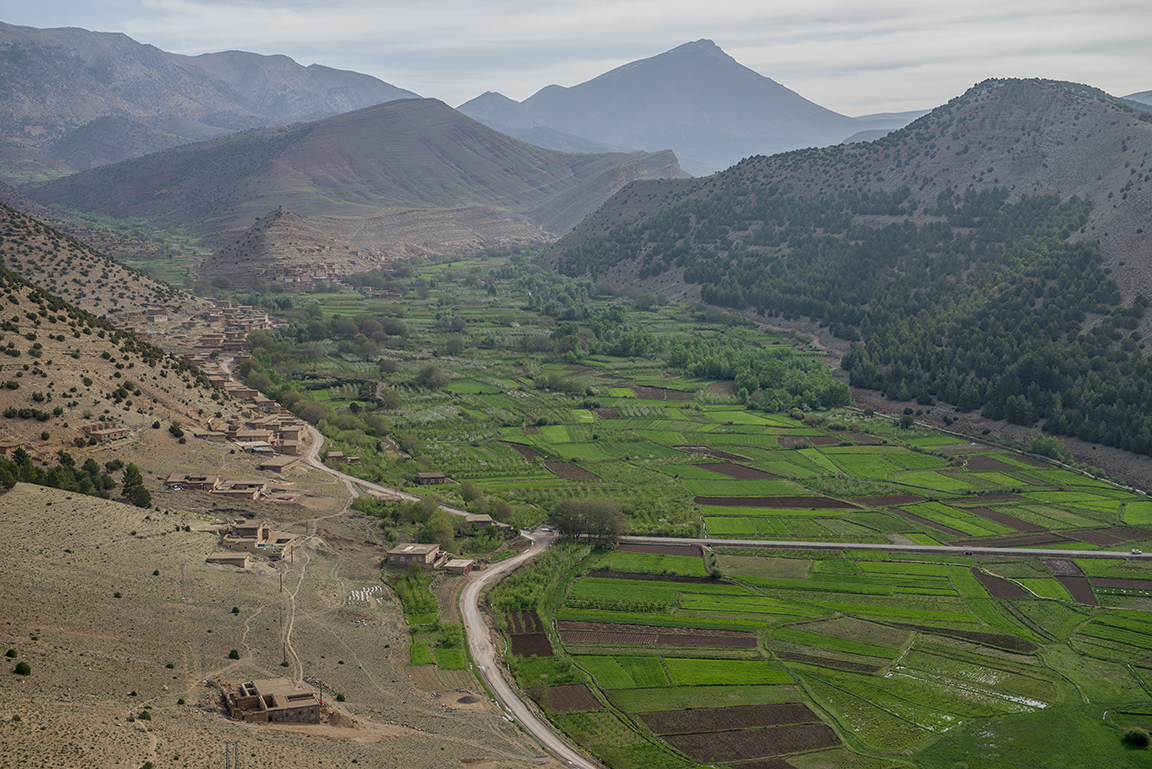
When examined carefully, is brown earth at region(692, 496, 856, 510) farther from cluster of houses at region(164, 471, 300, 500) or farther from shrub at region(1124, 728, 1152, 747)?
cluster of houses at region(164, 471, 300, 500)

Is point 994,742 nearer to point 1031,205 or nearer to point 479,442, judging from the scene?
Answer: point 479,442

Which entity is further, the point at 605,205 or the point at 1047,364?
the point at 605,205

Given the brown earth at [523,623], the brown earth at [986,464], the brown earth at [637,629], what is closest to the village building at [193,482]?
the brown earth at [523,623]

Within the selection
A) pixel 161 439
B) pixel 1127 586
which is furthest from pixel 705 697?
pixel 161 439

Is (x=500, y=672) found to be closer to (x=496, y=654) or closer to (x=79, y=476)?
(x=496, y=654)

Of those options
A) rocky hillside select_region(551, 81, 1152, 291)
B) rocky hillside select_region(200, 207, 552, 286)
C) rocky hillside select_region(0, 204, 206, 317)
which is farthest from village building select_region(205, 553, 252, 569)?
rocky hillside select_region(200, 207, 552, 286)

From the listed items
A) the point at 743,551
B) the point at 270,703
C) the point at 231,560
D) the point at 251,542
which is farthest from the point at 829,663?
the point at 251,542
